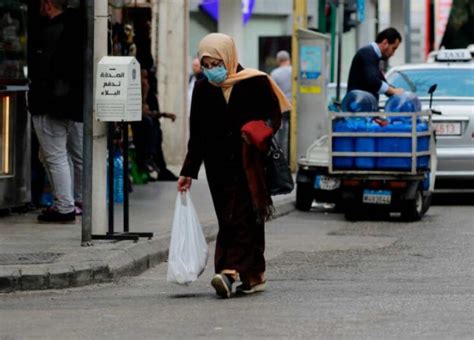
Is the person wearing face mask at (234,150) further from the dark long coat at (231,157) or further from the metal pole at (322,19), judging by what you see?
the metal pole at (322,19)

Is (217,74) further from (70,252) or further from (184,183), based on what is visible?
(70,252)

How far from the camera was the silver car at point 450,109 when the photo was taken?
17625 millimetres

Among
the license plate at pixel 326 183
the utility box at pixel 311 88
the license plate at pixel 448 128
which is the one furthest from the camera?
the utility box at pixel 311 88

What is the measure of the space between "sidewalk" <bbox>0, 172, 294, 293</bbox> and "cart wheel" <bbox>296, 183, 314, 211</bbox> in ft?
5.45

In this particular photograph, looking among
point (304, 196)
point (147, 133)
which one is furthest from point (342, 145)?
point (147, 133)

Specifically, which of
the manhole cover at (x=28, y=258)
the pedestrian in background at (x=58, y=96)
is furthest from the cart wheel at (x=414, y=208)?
the manhole cover at (x=28, y=258)

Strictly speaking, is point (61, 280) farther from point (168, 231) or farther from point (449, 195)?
point (449, 195)

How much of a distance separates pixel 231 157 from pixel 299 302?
1.12 meters

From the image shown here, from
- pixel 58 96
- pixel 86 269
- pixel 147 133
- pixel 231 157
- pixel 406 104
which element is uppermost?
pixel 58 96

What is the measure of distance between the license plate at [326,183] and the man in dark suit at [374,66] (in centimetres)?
100

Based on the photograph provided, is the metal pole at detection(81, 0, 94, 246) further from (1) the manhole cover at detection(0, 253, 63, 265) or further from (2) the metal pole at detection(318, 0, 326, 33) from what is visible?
(2) the metal pole at detection(318, 0, 326, 33)

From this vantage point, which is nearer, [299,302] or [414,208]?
[299,302]

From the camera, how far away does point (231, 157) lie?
10039 mm

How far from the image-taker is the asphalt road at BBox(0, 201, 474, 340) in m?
8.36
